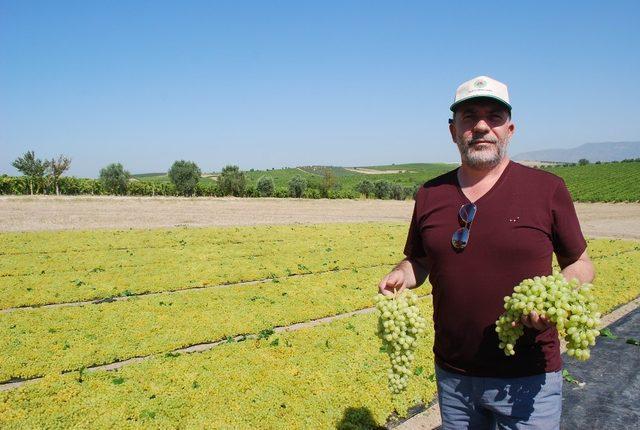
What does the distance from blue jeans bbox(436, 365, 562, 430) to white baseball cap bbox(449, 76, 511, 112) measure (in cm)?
229

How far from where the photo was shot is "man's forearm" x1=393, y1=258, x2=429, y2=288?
4.41 m

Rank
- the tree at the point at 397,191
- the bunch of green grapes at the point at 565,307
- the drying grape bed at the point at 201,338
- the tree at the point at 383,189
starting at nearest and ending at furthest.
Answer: the bunch of green grapes at the point at 565,307
the drying grape bed at the point at 201,338
the tree at the point at 383,189
the tree at the point at 397,191

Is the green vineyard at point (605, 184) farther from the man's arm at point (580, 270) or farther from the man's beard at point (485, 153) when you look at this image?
the man's beard at point (485, 153)

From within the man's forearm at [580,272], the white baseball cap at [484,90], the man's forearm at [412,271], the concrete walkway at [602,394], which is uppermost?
the white baseball cap at [484,90]

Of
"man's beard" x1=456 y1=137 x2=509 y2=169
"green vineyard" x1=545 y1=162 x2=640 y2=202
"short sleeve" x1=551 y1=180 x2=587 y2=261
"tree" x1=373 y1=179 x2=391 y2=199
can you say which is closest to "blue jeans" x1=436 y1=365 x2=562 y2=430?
"short sleeve" x1=551 y1=180 x2=587 y2=261

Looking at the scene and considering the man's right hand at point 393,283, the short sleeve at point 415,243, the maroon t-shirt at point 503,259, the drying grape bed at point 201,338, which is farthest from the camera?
the drying grape bed at point 201,338

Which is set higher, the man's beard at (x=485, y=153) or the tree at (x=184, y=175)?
the tree at (x=184, y=175)

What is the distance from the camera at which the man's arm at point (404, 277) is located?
4211mm

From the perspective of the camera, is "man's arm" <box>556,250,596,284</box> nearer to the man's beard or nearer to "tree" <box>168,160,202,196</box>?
the man's beard

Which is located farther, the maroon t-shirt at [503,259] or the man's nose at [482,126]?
the man's nose at [482,126]

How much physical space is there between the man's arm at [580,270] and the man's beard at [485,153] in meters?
→ 1.00

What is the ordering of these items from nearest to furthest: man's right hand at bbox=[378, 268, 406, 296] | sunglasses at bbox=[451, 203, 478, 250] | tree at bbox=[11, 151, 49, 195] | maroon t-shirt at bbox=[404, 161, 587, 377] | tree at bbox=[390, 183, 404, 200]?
maroon t-shirt at bbox=[404, 161, 587, 377] → sunglasses at bbox=[451, 203, 478, 250] → man's right hand at bbox=[378, 268, 406, 296] → tree at bbox=[11, 151, 49, 195] → tree at bbox=[390, 183, 404, 200]

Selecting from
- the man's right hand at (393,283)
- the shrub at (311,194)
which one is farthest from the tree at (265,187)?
the man's right hand at (393,283)

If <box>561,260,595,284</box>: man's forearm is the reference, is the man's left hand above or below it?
below
